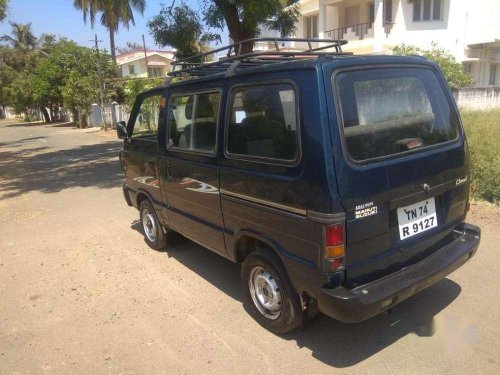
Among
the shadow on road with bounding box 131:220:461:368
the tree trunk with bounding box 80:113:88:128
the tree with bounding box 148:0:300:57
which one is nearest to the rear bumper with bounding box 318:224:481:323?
the shadow on road with bounding box 131:220:461:368

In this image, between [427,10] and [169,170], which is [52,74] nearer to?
[427,10]

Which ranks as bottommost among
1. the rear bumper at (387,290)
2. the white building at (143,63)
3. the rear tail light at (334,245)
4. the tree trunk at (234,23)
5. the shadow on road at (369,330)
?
the shadow on road at (369,330)

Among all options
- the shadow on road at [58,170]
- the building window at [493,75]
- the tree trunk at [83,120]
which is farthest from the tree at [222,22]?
the tree trunk at [83,120]

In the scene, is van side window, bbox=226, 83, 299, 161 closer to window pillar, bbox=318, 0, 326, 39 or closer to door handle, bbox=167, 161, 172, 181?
door handle, bbox=167, 161, 172, 181

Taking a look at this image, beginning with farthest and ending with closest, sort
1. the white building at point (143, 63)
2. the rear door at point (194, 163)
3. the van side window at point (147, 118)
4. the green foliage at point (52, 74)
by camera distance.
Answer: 1. the white building at point (143, 63)
2. the green foliage at point (52, 74)
3. the van side window at point (147, 118)
4. the rear door at point (194, 163)

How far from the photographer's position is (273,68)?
294cm

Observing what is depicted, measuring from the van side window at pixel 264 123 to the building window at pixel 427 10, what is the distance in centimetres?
2154

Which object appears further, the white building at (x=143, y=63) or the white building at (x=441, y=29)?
the white building at (x=143, y=63)

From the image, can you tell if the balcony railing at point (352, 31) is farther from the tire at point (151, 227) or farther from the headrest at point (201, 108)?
the headrest at point (201, 108)

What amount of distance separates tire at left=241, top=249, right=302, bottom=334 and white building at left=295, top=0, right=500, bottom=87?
19.1m

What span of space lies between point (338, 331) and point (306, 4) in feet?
88.7

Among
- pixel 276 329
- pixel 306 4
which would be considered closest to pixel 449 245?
pixel 276 329

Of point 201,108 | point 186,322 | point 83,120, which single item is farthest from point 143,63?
point 186,322

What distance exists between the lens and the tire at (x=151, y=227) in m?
5.14
